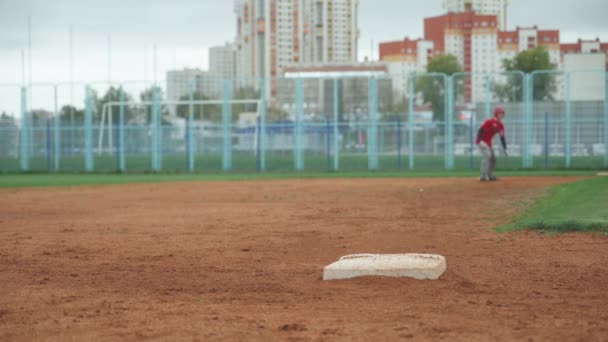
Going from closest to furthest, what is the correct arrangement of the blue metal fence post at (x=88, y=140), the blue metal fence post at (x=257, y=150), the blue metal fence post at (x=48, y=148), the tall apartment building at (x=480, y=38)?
1. the blue metal fence post at (x=257, y=150)
2. the blue metal fence post at (x=88, y=140)
3. the blue metal fence post at (x=48, y=148)
4. the tall apartment building at (x=480, y=38)

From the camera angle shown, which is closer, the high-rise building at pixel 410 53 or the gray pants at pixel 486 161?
the gray pants at pixel 486 161

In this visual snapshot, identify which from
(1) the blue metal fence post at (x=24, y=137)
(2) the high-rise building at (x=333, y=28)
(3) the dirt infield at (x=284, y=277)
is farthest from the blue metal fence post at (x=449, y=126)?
(2) the high-rise building at (x=333, y=28)

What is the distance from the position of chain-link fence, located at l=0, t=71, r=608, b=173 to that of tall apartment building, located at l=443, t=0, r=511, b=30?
Result: 102 meters

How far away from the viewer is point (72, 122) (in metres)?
40.7

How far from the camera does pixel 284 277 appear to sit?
852cm

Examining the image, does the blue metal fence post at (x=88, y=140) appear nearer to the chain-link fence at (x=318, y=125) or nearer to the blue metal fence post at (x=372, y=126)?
the chain-link fence at (x=318, y=125)

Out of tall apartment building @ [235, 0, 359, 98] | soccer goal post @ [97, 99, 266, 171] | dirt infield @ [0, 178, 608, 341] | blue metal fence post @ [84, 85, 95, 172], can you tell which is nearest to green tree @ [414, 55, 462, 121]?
soccer goal post @ [97, 99, 266, 171]

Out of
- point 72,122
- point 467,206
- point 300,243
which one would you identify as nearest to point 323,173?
point 72,122

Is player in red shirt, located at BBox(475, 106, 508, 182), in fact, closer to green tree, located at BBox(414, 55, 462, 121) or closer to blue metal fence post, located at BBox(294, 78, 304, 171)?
green tree, located at BBox(414, 55, 462, 121)

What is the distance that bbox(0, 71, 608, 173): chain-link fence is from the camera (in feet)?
112

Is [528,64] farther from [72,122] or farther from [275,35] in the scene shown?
[275,35]

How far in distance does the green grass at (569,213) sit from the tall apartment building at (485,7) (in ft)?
410

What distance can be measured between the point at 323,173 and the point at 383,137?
531 centimetres

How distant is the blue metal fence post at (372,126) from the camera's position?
3438cm
